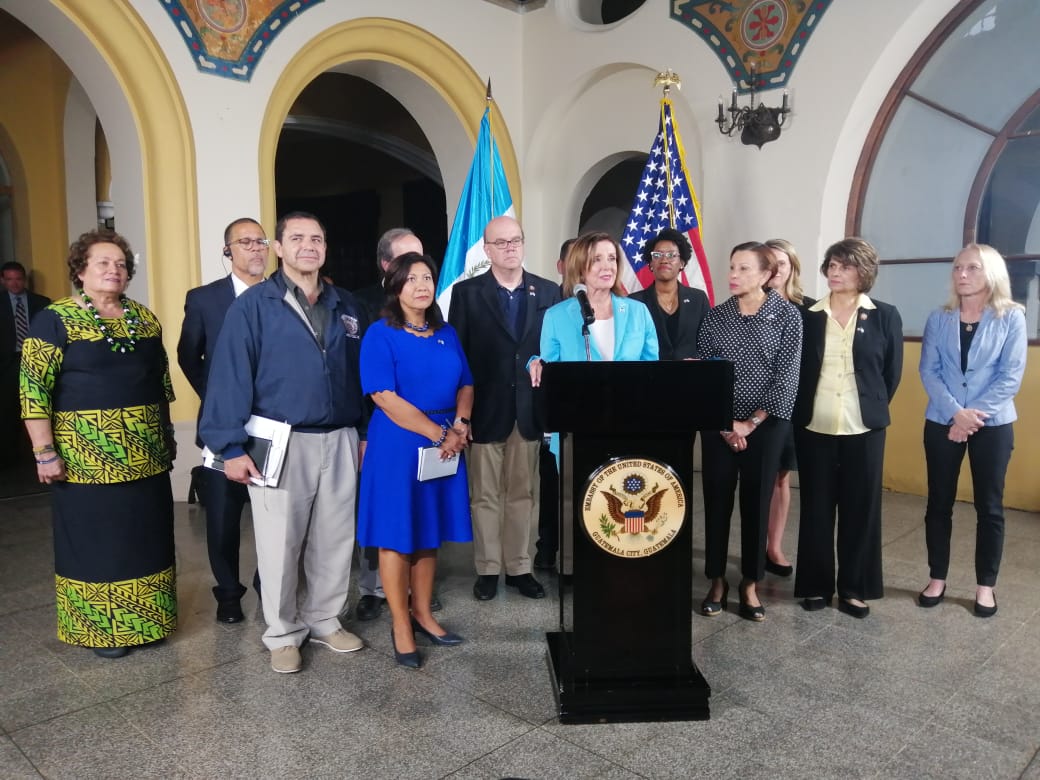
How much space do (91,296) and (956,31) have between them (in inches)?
199

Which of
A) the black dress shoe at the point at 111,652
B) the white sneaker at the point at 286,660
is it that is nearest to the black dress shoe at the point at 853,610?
the white sneaker at the point at 286,660

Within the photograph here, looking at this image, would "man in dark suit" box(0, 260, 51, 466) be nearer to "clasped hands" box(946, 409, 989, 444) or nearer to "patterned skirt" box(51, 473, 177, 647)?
"patterned skirt" box(51, 473, 177, 647)

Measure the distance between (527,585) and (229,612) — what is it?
1213mm

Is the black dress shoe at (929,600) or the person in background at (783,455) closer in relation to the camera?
the black dress shoe at (929,600)

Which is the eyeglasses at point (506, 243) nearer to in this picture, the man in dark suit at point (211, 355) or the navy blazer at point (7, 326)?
the man in dark suit at point (211, 355)

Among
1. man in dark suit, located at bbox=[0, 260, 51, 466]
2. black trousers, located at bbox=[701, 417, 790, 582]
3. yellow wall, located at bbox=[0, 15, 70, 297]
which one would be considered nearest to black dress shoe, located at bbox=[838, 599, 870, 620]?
black trousers, located at bbox=[701, 417, 790, 582]

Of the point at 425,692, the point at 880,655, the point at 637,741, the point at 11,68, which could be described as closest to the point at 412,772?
the point at 425,692

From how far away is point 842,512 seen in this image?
10.8 ft

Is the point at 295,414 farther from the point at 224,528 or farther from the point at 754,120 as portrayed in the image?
the point at 754,120

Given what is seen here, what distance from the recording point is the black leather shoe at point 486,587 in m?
3.47

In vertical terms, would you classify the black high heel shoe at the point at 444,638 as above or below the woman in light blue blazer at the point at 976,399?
below

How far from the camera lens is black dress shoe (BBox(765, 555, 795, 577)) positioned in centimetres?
378

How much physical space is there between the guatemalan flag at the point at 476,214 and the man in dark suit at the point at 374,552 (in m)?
1.15

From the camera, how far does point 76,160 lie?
6961 mm
